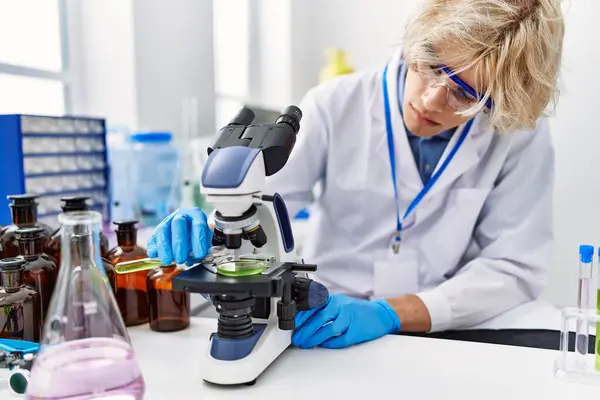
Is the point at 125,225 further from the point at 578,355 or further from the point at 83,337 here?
the point at 578,355

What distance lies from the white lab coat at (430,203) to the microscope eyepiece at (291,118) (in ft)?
1.48

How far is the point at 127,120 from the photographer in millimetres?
1876

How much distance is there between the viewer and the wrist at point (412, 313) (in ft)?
3.58

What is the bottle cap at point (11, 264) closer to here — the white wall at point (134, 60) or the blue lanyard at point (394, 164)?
the blue lanyard at point (394, 164)

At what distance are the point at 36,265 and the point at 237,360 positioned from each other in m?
0.37

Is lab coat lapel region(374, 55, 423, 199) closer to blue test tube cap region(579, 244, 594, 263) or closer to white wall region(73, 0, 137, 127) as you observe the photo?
blue test tube cap region(579, 244, 594, 263)

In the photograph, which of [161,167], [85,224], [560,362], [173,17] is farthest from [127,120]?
[560,362]

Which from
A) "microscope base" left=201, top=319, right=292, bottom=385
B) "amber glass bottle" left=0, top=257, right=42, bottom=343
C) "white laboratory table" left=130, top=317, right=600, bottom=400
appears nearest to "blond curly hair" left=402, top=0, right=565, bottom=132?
"white laboratory table" left=130, top=317, right=600, bottom=400

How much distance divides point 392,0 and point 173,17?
1.26 metres

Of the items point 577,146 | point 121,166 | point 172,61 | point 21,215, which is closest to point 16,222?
point 21,215

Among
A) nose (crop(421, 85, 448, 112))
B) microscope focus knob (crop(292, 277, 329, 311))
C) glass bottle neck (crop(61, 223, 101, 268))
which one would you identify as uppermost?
nose (crop(421, 85, 448, 112))

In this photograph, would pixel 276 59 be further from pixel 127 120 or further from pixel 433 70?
pixel 433 70

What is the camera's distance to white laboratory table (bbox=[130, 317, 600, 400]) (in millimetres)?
718

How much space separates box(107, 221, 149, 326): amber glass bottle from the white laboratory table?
7 centimetres
